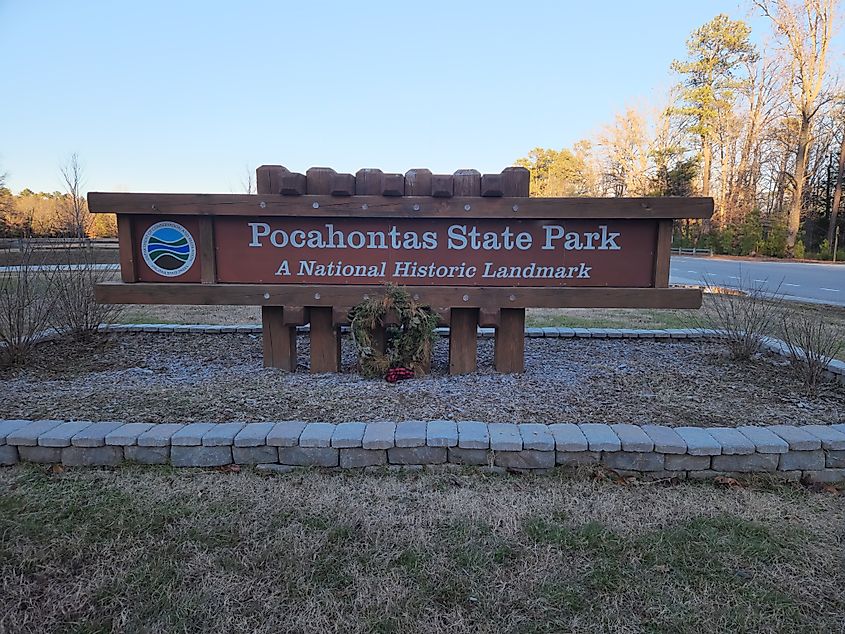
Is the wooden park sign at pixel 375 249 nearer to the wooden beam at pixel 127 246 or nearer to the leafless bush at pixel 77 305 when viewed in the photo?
the wooden beam at pixel 127 246

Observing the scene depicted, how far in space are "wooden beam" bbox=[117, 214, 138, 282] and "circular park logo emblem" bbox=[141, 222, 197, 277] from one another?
83 millimetres

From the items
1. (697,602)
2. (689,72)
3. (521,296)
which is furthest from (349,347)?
(689,72)

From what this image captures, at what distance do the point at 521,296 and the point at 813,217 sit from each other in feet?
108

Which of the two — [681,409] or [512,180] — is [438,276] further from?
[681,409]

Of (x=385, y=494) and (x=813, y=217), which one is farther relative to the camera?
(x=813, y=217)

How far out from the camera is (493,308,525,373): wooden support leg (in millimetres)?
3994

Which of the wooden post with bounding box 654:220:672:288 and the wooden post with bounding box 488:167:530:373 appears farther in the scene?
the wooden post with bounding box 488:167:530:373

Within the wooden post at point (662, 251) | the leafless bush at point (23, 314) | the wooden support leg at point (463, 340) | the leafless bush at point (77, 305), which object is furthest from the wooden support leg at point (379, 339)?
the leafless bush at point (23, 314)

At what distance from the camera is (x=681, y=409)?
3.20 meters

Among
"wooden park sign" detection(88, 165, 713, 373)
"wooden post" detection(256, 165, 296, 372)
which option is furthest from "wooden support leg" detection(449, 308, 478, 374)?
"wooden post" detection(256, 165, 296, 372)

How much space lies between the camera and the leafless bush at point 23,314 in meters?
4.14

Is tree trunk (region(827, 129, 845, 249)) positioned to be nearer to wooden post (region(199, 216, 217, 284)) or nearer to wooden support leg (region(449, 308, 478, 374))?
wooden support leg (region(449, 308, 478, 374))

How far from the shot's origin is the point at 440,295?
379 centimetres

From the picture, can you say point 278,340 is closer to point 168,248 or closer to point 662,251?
point 168,248
